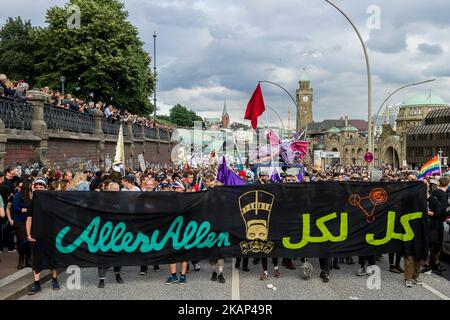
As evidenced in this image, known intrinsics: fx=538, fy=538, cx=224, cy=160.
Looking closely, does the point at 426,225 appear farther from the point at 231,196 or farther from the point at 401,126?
the point at 401,126

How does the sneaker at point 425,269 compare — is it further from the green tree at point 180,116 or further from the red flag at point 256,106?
the green tree at point 180,116

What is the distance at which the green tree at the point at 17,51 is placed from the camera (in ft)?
149

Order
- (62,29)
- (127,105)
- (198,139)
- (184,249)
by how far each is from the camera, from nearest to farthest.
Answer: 1. (184,249)
2. (62,29)
3. (127,105)
4. (198,139)

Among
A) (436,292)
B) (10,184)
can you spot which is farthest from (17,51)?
(436,292)

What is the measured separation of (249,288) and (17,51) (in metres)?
49.3

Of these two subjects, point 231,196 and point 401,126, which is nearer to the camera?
point 231,196

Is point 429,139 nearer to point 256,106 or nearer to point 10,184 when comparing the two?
point 256,106

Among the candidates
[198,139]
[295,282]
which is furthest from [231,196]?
[198,139]

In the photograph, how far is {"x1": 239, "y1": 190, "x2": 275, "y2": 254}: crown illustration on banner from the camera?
911 centimetres

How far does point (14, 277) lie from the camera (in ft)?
29.3

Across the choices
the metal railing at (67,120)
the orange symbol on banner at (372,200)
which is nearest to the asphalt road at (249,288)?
the orange symbol on banner at (372,200)

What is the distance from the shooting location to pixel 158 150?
1887 inches

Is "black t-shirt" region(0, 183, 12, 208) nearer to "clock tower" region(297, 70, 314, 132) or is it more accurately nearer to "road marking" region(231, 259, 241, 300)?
"road marking" region(231, 259, 241, 300)
